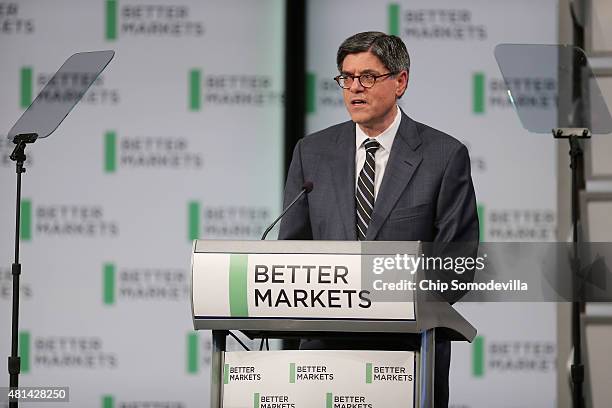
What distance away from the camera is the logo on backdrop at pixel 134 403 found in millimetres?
4805

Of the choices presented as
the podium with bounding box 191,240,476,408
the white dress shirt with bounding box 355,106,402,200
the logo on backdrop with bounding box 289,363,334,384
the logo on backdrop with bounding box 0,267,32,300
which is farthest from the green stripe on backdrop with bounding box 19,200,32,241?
the logo on backdrop with bounding box 289,363,334,384

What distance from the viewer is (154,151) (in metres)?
4.92

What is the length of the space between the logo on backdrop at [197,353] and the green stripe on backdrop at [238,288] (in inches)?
101

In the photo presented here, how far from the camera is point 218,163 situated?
194 inches

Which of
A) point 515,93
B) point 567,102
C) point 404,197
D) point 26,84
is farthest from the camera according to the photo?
point 26,84

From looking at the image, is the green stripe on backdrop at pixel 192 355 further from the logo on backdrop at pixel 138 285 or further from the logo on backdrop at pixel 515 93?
the logo on backdrop at pixel 515 93

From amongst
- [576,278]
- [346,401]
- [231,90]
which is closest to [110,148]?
[231,90]

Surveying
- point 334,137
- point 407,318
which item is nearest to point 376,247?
point 407,318

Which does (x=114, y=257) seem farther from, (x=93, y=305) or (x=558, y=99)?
(x=558, y=99)

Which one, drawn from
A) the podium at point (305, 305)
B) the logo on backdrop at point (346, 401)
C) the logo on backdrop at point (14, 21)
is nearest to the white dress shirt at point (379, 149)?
the podium at point (305, 305)

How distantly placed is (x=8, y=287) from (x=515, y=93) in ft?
8.58

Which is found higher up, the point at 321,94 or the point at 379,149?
the point at 321,94

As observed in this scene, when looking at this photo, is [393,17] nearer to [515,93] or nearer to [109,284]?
[515,93]

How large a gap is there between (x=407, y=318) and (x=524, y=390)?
2683 millimetres
